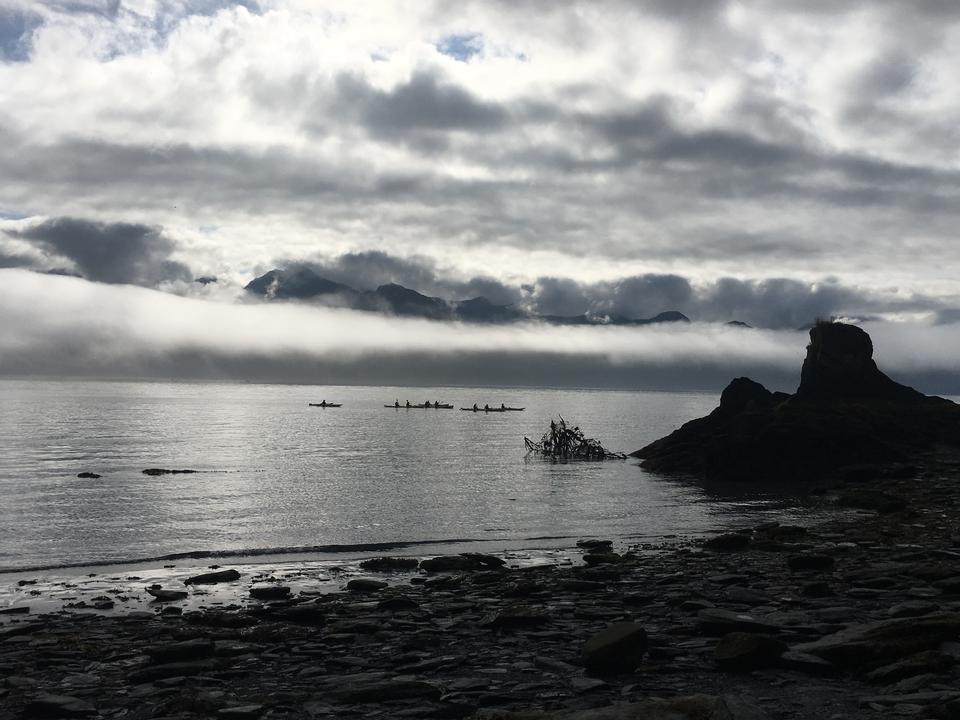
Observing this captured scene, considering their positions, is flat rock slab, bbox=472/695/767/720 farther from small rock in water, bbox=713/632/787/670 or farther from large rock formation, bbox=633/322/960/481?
large rock formation, bbox=633/322/960/481

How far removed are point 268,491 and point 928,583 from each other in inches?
2060

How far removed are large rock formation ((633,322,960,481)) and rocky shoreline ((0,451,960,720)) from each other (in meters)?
46.8

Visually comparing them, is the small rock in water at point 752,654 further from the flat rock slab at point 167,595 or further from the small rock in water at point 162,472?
the small rock in water at point 162,472

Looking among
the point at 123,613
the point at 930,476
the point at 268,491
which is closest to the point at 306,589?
the point at 123,613

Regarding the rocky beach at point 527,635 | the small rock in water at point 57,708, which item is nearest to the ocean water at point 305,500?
the rocky beach at point 527,635

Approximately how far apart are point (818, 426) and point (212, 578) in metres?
66.6

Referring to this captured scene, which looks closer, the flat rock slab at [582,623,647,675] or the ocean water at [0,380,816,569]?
the flat rock slab at [582,623,647,675]

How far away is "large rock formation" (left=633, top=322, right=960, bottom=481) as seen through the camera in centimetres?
7744

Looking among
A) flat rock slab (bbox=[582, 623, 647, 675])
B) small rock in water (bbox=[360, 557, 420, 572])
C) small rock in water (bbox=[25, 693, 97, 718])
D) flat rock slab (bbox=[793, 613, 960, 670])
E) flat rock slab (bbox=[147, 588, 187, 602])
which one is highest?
flat rock slab (bbox=[793, 613, 960, 670])

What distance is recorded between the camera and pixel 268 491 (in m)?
65.7

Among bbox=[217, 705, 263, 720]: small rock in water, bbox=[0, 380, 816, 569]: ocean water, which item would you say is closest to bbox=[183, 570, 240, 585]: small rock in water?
bbox=[0, 380, 816, 569]: ocean water

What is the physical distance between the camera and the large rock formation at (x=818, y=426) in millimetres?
77438

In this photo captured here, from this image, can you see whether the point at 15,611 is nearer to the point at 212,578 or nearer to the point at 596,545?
the point at 212,578

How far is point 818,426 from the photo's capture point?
7994 cm
